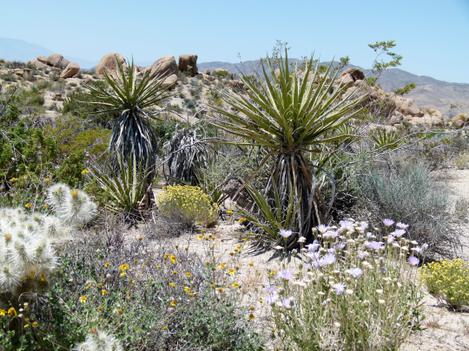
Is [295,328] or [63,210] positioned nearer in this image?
[295,328]

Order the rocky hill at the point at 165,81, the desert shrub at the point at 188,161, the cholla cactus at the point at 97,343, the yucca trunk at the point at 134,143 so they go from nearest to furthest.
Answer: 1. the cholla cactus at the point at 97,343
2. the yucca trunk at the point at 134,143
3. the desert shrub at the point at 188,161
4. the rocky hill at the point at 165,81

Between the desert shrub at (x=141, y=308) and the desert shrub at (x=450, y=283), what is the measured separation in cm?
192

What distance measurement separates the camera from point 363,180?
7.38 m

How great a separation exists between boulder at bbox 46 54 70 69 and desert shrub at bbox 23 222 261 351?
4438 centimetres

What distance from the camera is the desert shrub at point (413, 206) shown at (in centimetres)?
670

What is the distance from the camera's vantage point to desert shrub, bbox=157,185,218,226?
7.87 metres

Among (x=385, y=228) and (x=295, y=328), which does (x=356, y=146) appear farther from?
(x=295, y=328)

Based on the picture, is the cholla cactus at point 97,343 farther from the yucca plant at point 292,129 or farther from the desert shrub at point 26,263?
the yucca plant at point 292,129

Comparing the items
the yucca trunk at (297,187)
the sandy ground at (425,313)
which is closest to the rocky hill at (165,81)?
the yucca trunk at (297,187)

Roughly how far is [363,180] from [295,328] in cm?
418

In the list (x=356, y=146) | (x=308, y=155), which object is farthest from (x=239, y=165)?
(x=356, y=146)

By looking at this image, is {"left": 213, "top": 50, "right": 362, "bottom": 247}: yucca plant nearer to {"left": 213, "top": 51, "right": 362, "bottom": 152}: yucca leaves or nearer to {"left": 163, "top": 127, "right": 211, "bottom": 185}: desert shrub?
{"left": 213, "top": 51, "right": 362, "bottom": 152}: yucca leaves

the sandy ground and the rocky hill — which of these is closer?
the sandy ground

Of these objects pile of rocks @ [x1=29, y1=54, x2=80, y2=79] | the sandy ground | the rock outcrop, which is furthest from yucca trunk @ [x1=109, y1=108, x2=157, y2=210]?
the rock outcrop
